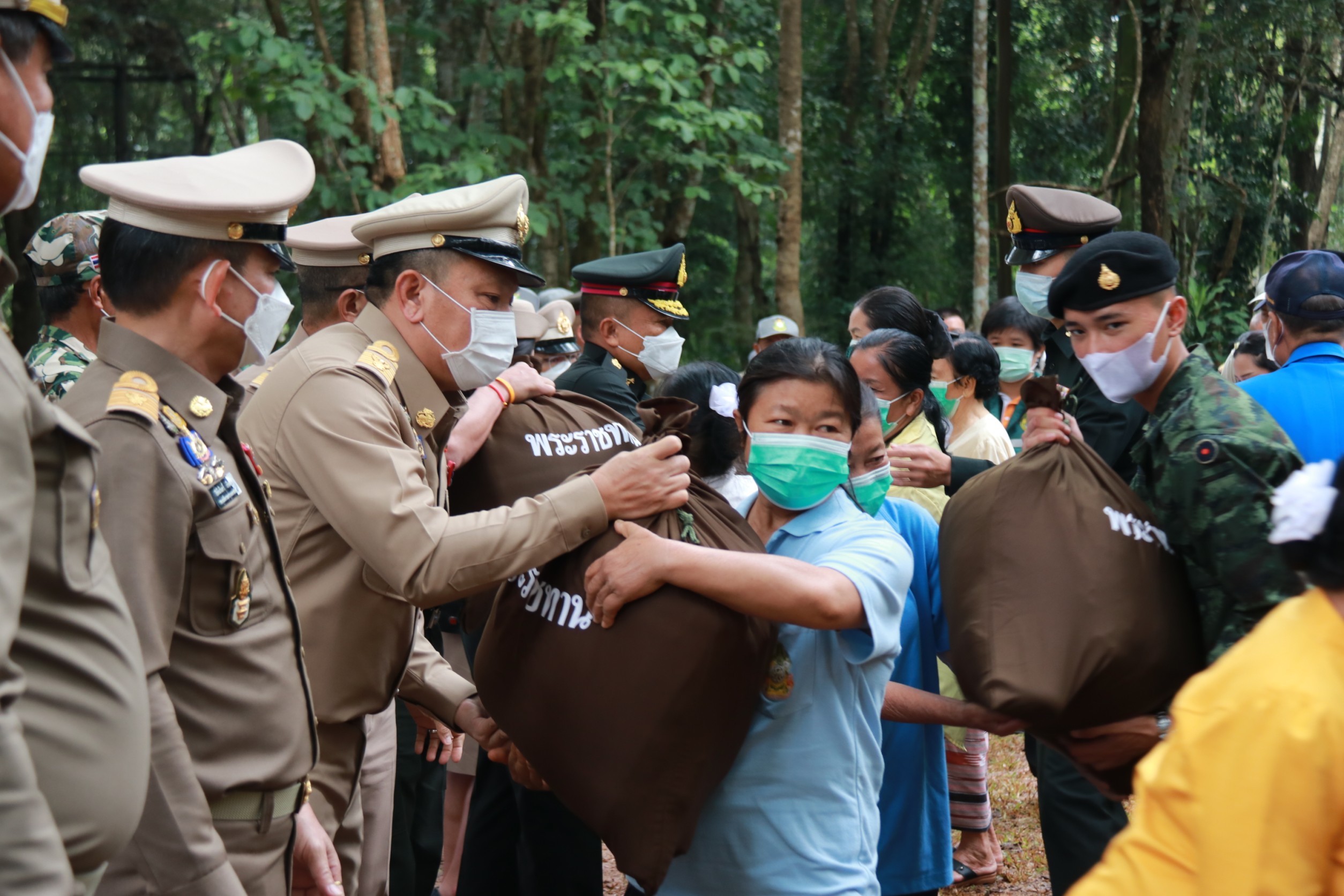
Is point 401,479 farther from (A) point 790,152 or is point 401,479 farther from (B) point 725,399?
(A) point 790,152

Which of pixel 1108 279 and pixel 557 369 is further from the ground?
pixel 1108 279

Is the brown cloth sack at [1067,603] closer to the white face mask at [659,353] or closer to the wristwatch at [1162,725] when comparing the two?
the wristwatch at [1162,725]

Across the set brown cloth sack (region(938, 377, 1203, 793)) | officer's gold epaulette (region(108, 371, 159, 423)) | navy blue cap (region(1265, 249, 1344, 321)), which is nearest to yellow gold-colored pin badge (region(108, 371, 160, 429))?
officer's gold epaulette (region(108, 371, 159, 423))

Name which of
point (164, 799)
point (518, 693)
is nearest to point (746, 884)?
point (518, 693)

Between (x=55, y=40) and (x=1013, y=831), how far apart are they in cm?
481

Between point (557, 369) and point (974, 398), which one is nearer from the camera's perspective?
A: point (974, 398)

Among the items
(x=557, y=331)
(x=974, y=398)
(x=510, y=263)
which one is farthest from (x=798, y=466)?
(x=557, y=331)

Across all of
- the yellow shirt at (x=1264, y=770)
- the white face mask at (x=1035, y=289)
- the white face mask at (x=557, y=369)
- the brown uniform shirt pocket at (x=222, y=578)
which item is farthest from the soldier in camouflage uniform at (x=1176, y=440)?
the white face mask at (x=557, y=369)

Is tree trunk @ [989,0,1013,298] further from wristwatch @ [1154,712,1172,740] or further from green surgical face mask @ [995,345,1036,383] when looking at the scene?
wristwatch @ [1154,712,1172,740]

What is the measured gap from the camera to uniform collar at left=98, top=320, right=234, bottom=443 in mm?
2068

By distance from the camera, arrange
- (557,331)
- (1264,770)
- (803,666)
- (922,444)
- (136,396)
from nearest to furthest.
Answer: (1264,770)
(136,396)
(803,666)
(922,444)
(557,331)

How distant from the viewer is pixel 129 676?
150 centimetres

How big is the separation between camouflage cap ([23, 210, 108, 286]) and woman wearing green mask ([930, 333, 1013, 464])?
3082 mm

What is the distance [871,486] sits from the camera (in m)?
2.82
